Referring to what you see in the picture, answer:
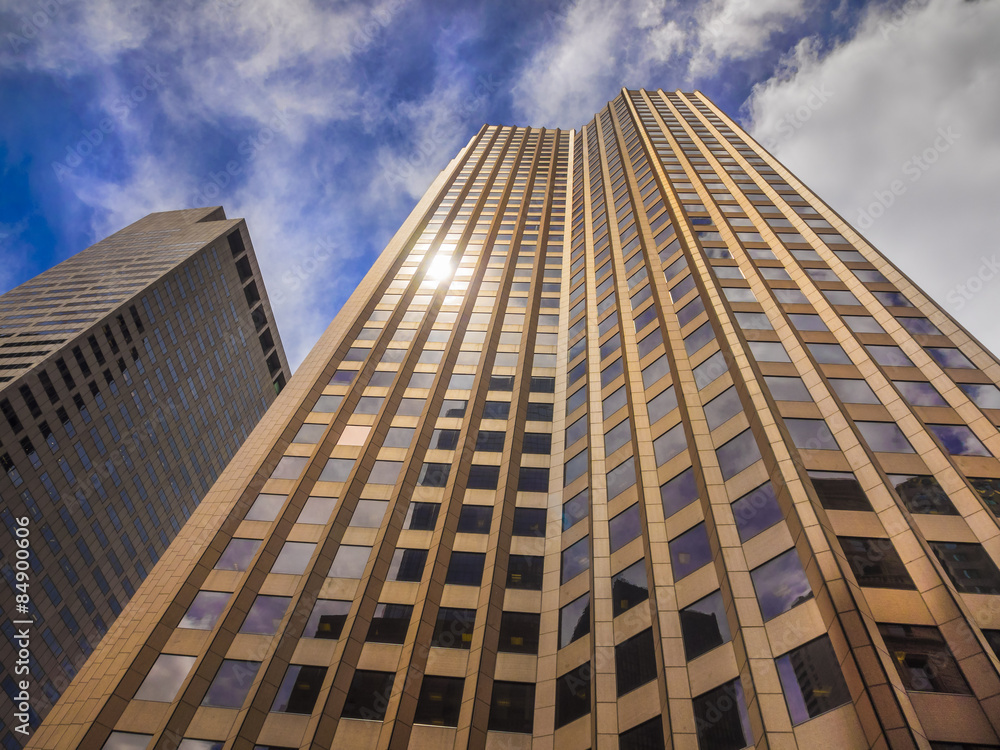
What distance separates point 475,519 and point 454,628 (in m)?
6.38

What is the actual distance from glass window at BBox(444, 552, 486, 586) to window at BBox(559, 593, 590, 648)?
4.75 meters

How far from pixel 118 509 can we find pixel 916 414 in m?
97.1

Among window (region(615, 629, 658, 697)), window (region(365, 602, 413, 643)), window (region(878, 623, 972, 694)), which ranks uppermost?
window (region(365, 602, 413, 643))

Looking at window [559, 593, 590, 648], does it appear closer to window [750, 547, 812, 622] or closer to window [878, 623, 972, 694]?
window [750, 547, 812, 622]

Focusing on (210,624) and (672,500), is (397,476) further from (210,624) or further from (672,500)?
(672,500)

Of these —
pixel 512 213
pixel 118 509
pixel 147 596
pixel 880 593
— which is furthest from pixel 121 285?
pixel 880 593

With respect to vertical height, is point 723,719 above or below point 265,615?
below

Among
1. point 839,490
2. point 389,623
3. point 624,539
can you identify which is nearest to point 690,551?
point 624,539

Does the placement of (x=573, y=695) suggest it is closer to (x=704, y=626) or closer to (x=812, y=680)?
(x=704, y=626)

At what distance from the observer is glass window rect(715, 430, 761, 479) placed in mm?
23750

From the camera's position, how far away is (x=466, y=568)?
29172 mm

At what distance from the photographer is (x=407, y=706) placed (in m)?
23.5

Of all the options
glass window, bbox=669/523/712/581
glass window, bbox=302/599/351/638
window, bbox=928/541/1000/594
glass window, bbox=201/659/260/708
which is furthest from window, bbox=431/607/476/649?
window, bbox=928/541/1000/594

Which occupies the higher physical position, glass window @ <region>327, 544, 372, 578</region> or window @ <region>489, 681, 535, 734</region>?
glass window @ <region>327, 544, 372, 578</region>
